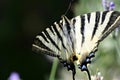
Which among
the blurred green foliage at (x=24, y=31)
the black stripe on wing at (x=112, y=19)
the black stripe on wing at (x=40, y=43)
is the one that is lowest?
the black stripe on wing at (x=40, y=43)

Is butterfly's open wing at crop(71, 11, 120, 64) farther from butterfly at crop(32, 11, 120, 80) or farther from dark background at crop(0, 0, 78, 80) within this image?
dark background at crop(0, 0, 78, 80)

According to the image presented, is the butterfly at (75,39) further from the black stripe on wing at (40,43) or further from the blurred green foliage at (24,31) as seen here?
the blurred green foliage at (24,31)

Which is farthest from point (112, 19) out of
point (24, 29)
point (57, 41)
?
point (24, 29)

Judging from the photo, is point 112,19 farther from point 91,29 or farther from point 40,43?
point 40,43

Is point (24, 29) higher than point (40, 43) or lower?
higher

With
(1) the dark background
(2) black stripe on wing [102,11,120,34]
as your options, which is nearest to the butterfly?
(2) black stripe on wing [102,11,120,34]

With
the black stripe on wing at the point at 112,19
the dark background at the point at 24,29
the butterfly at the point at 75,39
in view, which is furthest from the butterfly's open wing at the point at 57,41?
the dark background at the point at 24,29

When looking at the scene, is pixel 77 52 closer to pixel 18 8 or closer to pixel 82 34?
pixel 82 34

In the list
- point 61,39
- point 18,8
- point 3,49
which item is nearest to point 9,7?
point 18,8
